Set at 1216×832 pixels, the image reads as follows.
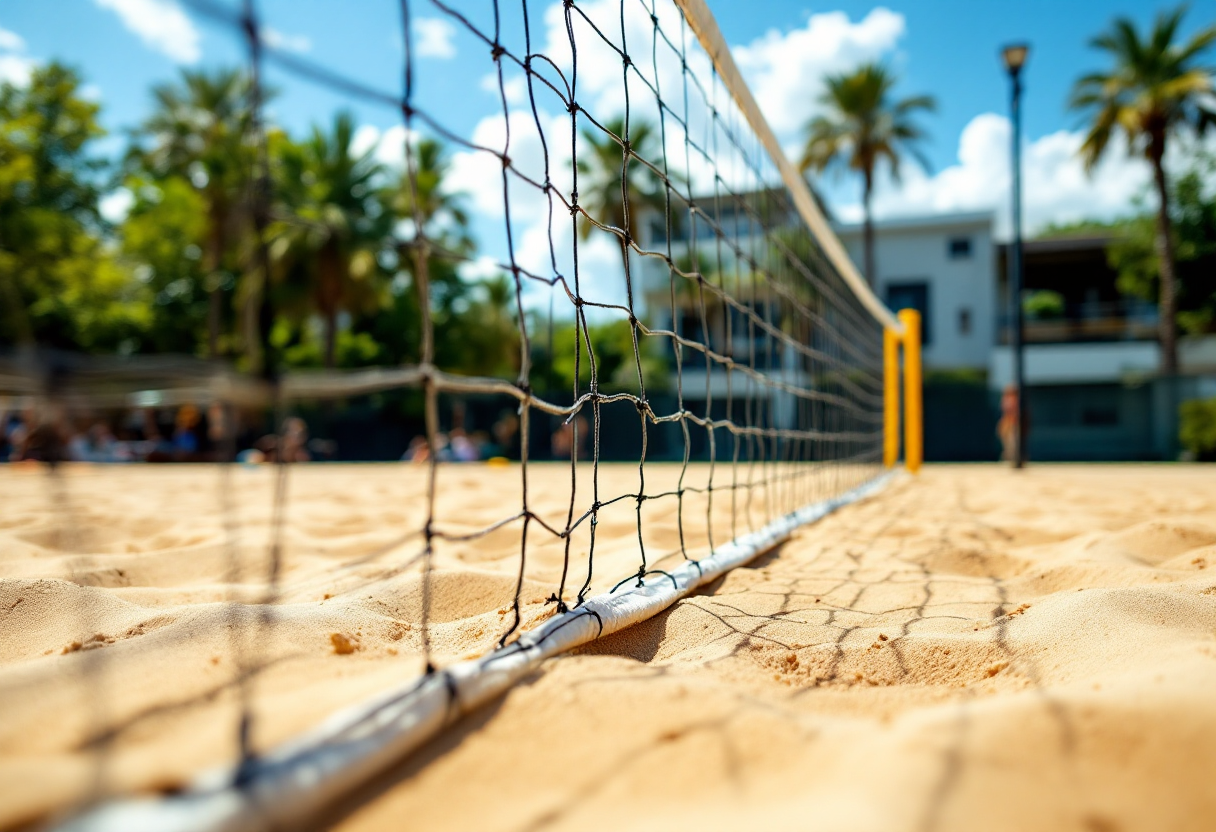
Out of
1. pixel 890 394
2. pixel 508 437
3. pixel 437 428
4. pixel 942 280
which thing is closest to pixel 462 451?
pixel 508 437

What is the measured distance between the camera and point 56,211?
12289 mm

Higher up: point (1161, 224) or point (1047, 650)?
point (1161, 224)

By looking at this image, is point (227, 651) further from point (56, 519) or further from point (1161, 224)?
point (1161, 224)

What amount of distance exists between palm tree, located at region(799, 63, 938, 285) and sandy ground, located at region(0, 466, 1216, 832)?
18.1 m

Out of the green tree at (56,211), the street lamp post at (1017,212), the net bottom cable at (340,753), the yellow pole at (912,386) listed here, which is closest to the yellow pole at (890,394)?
the yellow pole at (912,386)

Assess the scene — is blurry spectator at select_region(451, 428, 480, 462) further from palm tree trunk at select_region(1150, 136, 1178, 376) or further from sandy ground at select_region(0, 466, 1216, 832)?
palm tree trunk at select_region(1150, 136, 1178, 376)

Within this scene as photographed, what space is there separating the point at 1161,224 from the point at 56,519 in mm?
18552

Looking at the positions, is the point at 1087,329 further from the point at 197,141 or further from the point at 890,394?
the point at 197,141

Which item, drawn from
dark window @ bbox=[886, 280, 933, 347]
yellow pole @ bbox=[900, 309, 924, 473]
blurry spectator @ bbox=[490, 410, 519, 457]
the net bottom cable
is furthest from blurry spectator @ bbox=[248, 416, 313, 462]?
dark window @ bbox=[886, 280, 933, 347]

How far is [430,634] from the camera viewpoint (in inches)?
54.5

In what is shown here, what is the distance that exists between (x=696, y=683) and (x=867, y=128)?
2005cm

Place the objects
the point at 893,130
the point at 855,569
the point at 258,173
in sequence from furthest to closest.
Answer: the point at 893,130, the point at 855,569, the point at 258,173

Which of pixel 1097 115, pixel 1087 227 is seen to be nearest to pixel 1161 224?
pixel 1097 115

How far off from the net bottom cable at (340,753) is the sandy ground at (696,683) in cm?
3
